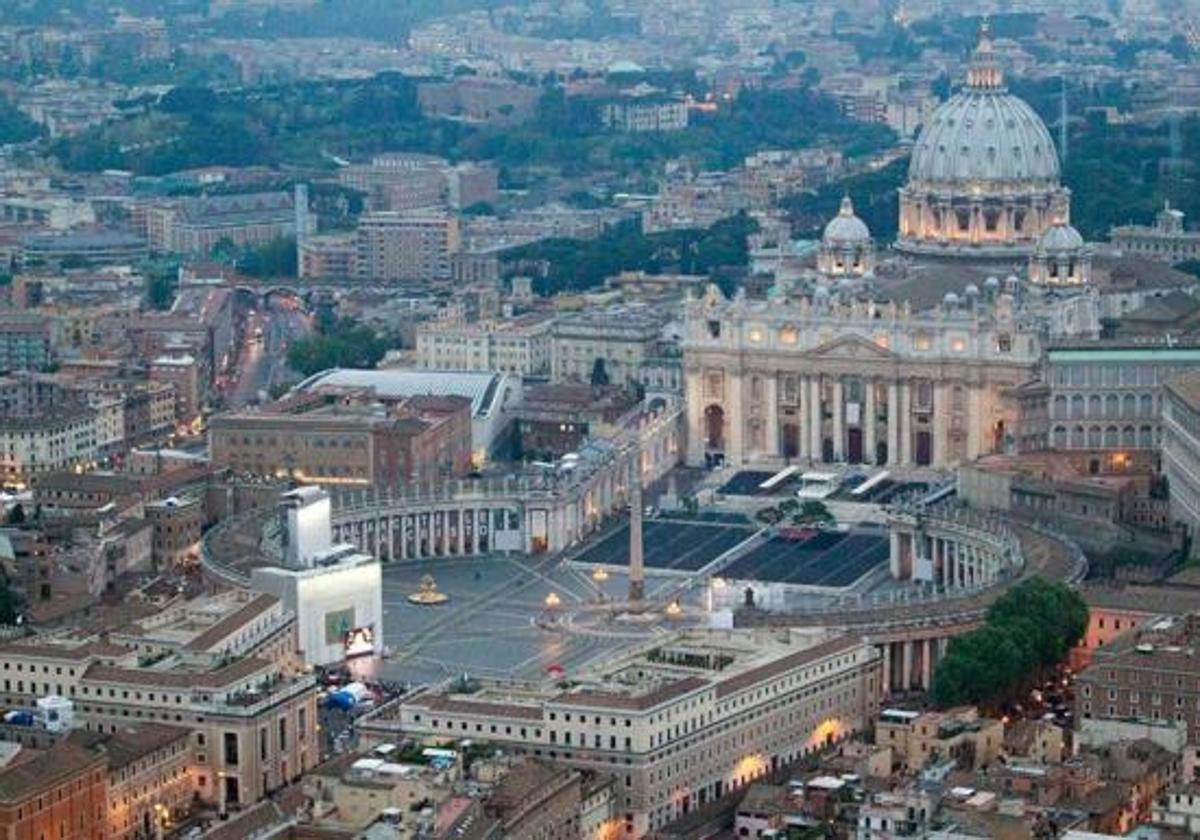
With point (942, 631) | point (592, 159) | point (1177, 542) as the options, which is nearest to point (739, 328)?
point (1177, 542)

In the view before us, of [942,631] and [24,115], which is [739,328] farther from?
[24,115]

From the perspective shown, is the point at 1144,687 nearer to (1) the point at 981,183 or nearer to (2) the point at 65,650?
(2) the point at 65,650

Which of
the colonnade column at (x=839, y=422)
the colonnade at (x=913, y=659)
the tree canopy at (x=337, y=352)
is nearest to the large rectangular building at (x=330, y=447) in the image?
the colonnade column at (x=839, y=422)

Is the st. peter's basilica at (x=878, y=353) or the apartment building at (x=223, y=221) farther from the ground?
the st. peter's basilica at (x=878, y=353)

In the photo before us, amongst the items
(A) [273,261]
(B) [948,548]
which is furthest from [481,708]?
(A) [273,261]

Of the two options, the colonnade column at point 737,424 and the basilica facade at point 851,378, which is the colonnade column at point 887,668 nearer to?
the basilica facade at point 851,378

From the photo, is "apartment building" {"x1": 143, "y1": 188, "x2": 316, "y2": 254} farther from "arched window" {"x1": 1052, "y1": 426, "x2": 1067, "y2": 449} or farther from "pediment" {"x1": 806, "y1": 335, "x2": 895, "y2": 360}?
"arched window" {"x1": 1052, "y1": 426, "x2": 1067, "y2": 449}
